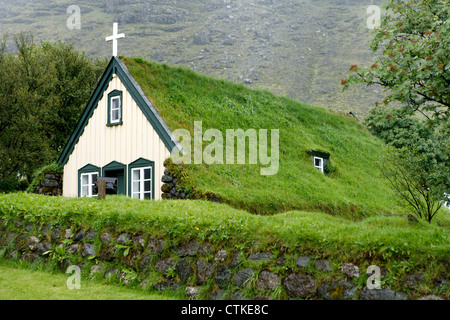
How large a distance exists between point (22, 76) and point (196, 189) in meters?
15.9

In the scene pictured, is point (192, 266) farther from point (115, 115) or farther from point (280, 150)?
point (280, 150)

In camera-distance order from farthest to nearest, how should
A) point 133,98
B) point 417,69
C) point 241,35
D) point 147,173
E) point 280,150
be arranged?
point 241,35 → point 280,150 → point 133,98 → point 147,173 → point 417,69

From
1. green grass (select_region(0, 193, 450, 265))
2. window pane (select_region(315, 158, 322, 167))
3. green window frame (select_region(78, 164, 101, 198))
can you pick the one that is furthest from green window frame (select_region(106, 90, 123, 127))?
window pane (select_region(315, 158, 322, 167))

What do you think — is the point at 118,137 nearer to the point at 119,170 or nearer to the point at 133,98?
the point at 119,170

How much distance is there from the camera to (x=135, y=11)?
5674 inches

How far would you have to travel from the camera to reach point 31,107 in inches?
982

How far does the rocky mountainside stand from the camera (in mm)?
96000

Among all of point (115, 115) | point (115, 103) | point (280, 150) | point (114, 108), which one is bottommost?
point (280, 150)

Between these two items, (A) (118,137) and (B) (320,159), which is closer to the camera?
(A) (118,137)

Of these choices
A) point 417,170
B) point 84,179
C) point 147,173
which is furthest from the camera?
point 84,179

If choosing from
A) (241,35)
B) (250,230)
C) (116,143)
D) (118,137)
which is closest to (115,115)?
(118,137)

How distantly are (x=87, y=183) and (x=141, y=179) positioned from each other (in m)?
4.15

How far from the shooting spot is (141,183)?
18.2m

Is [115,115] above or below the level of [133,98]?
below
